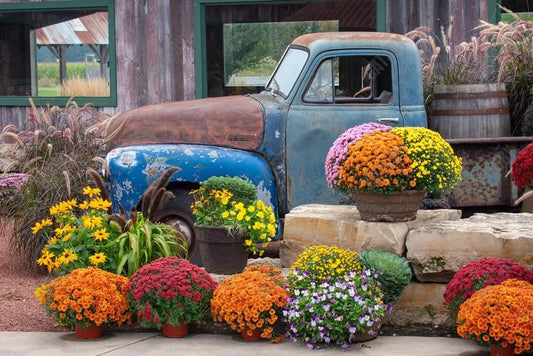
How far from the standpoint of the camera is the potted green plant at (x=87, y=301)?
633cm

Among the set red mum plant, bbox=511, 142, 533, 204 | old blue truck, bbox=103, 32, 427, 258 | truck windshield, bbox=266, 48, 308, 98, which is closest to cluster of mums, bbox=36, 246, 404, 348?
red mum plant, bbox=511, 142, 533, 204

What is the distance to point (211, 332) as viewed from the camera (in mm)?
6609

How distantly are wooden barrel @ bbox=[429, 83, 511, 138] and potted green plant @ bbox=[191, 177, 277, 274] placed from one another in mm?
2475

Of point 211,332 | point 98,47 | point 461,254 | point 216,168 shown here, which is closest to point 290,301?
point 211,332

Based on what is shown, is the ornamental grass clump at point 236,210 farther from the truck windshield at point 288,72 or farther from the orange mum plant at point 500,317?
the orange mum plant at point 500,317

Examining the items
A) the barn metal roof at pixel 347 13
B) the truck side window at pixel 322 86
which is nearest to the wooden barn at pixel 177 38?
the barn metal roof at pixel 347 13

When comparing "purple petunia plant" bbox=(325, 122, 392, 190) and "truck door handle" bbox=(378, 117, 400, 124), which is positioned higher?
"truck door handle" bbox=(378, 117, 400, 124)

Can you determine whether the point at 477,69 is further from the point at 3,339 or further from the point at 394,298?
the point at 3,339

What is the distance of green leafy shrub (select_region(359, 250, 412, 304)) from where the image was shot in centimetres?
640

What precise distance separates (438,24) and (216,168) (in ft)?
17.2

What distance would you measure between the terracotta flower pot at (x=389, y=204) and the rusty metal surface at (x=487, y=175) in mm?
1673

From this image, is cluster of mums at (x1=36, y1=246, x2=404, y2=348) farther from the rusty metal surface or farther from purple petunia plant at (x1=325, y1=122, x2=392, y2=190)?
the rusty metal surface

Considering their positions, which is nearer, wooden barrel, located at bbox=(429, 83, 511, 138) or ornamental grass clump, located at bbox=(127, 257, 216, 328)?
ornamental grass clump, located at bbox=(127, 257, 216, 328)

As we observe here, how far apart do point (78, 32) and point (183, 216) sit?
5956 millimetres
